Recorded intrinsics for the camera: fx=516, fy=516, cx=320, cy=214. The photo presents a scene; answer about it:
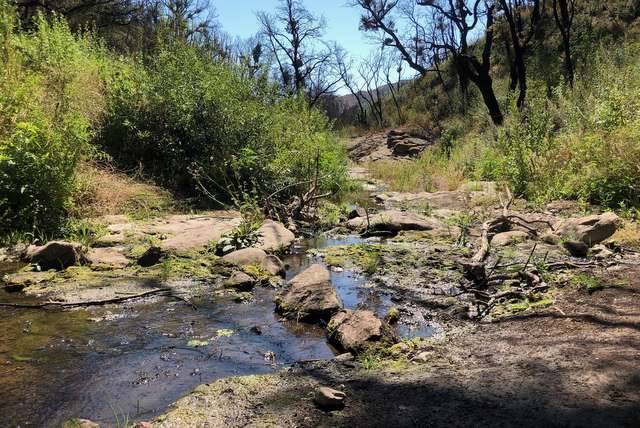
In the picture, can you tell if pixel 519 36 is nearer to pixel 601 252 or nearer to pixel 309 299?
pixel 601 252

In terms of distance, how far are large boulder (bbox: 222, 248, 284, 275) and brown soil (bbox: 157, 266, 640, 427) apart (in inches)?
103

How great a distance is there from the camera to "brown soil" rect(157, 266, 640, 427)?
2.60m

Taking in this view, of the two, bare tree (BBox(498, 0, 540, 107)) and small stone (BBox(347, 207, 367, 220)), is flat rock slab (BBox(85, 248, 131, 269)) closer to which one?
small stone (BBox(347, 207, 367, 220))

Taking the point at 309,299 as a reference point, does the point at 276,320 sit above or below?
below

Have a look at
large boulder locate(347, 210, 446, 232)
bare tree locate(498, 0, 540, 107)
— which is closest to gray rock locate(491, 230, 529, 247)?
large boulder locate(347, 210, 446, 232)

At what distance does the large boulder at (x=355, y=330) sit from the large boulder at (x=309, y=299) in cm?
36

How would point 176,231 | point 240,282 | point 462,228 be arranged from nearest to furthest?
point 240,282, point 176,231, point 462,228

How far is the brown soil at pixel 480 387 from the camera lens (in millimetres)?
2604

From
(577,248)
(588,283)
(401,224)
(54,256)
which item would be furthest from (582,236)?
(54,256)

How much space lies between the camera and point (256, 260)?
20.3 ft

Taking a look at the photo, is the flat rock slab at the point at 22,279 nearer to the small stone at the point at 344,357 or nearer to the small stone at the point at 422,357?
the small stone at the point at 344,357

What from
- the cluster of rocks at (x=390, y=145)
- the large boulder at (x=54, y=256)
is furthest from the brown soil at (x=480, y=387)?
the cluster of rocks at (x=390, y=145)

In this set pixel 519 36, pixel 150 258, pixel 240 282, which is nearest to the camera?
pixel 240 282

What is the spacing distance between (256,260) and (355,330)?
2.56 m
